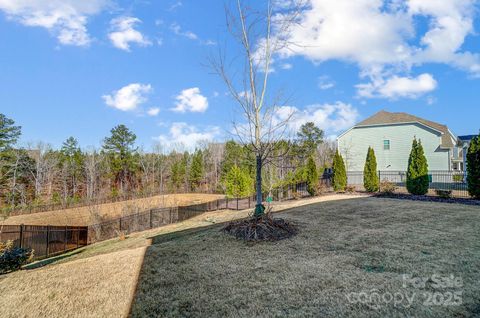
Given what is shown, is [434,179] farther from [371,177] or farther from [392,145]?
[371,177]

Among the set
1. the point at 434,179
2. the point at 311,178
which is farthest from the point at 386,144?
the point at 311,178

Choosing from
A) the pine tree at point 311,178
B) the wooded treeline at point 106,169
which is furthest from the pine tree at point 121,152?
the pine tree at point 311,178

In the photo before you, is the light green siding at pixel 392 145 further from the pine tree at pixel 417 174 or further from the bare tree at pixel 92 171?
the bare tree at pixel 92 171

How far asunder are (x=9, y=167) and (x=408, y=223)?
3551cm

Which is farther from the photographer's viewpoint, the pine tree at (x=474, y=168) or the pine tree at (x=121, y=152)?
the pine tree at (x=121, y=152)

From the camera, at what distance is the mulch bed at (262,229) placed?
5676 millimetres

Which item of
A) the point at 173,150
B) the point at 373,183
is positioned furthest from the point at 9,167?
the point at 373,183

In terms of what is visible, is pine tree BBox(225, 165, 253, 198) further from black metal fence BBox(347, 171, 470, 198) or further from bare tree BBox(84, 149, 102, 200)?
bare tree BBox(84, 149, 102, 200)

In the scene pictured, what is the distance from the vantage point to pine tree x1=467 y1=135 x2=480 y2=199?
36.2ft

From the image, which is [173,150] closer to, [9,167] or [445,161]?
[9,167]

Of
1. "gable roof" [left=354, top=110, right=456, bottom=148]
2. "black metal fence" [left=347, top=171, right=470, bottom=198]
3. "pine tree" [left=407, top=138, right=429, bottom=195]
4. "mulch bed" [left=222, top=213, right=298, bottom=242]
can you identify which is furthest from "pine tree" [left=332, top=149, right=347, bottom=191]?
"mulch bed" [left=222, top=213, right=298, bottom=242]

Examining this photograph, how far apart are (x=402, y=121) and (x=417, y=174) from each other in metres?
12.2

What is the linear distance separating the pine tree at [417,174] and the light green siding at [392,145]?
10.5 meters

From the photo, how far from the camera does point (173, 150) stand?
44.5 metres
